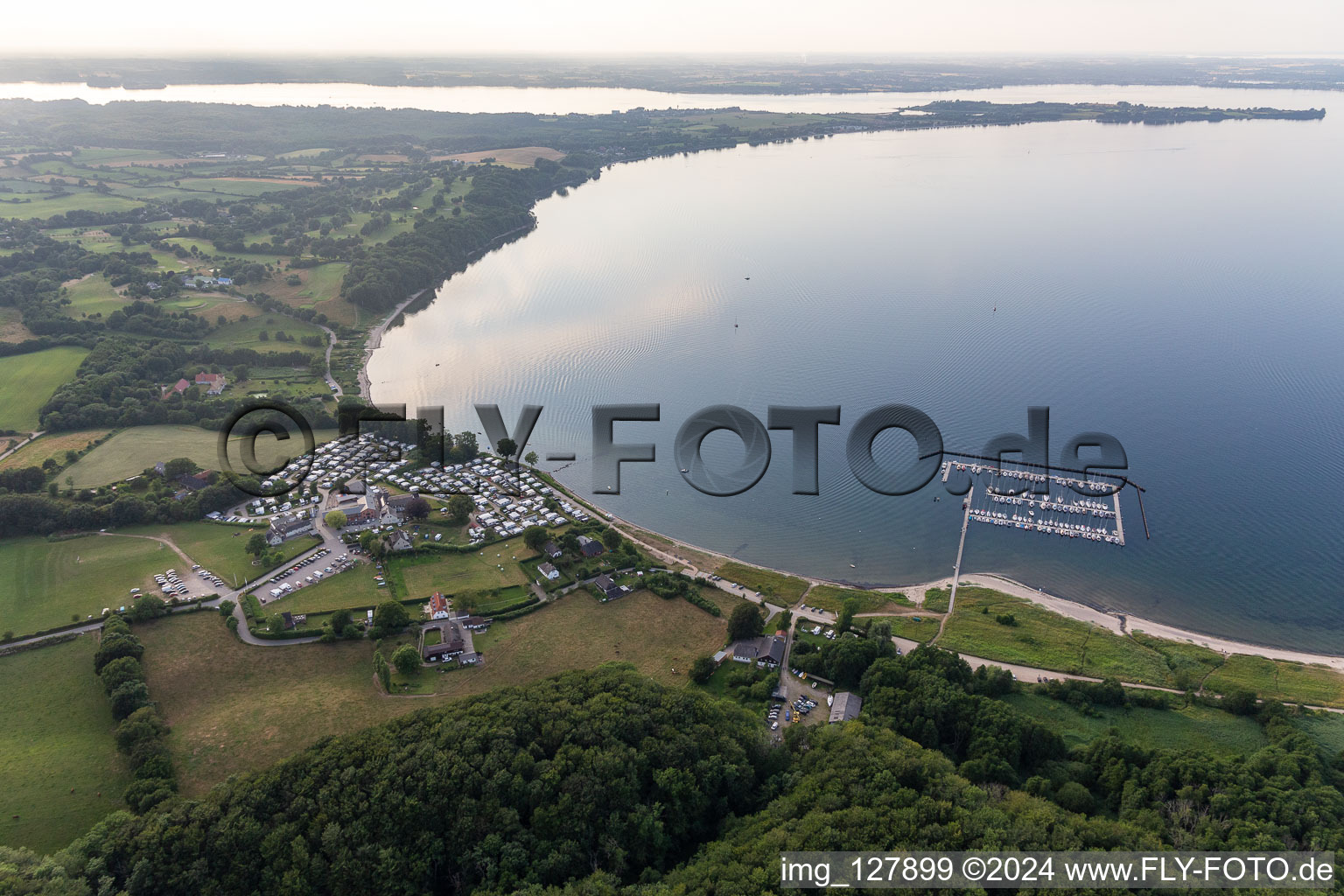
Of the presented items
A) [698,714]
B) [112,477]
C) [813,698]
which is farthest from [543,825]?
[112,477]

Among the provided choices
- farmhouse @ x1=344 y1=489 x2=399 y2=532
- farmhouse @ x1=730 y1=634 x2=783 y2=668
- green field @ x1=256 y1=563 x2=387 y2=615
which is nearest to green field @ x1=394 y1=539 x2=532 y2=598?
green field @ x1=256 y1=563 x2=387 y2=615

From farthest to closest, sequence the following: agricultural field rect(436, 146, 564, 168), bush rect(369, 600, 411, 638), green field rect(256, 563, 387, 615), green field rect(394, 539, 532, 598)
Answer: agricultural field rect(436, 146, 564, 168)
green field rect(394, 539, 532, 598)
green field rect(256, 563, 387, 615)
bush rect(369, 600, 411, 638)

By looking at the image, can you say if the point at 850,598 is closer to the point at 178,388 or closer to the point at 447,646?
the point at 447,646

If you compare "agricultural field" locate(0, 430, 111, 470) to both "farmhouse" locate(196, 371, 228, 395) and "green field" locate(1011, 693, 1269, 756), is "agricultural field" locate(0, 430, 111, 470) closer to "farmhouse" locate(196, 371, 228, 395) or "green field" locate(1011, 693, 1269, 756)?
"farmhouse" locate(196, 371, 228, 395)

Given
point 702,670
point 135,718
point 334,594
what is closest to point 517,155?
point 334,594

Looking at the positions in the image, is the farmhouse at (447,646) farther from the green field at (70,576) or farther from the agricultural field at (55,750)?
the green field at (70,576)

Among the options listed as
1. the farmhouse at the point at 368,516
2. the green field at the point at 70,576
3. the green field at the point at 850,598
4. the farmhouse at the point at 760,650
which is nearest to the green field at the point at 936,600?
the green field at the point at 850,598
